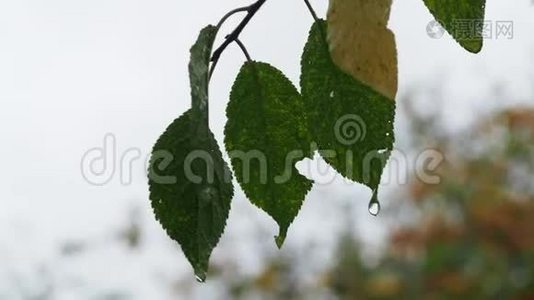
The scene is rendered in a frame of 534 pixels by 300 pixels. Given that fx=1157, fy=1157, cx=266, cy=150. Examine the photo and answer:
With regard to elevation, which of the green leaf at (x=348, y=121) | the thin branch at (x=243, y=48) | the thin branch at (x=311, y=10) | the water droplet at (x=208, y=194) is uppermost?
the thin branch at (x=311, y=10)

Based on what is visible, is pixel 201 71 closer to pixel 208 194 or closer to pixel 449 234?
pixel 208 194

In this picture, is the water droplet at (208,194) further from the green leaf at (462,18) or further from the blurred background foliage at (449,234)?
the blurred background foliage at (449,234)

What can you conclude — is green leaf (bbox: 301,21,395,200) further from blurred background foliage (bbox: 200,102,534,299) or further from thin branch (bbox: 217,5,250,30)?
blurred background foliage (bbox: 200,102,534,299)

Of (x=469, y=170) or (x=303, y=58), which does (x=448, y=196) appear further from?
(x=303, y=58)

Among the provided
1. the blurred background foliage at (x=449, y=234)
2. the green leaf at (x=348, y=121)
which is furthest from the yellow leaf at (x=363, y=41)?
the blurred background foliage at (x=449, y=234)

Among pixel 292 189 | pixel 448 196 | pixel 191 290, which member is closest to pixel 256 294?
pixel 191 290

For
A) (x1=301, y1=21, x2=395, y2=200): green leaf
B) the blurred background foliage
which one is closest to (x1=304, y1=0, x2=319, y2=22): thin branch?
(x1=301, y1=21, x2=395, y2=200): green leaf
